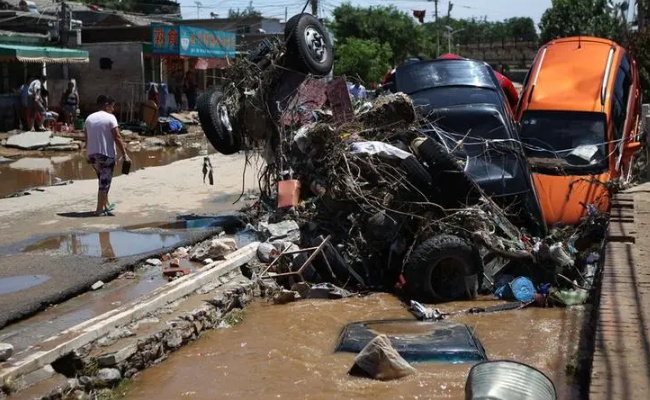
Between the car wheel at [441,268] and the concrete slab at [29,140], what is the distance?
15.0m

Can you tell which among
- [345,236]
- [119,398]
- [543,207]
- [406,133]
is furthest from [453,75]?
[119,398]

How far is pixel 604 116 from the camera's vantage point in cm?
1104

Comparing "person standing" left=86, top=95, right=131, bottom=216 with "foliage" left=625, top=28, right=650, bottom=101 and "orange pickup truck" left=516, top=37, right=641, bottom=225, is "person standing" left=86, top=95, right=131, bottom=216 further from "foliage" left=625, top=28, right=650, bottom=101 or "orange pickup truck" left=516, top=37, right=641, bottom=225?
"foliage" left=625, top=28, right=650, bottom=101

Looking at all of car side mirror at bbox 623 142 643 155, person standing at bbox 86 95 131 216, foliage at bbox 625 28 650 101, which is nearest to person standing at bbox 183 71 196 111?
foliage at bbox 625 28 650 101

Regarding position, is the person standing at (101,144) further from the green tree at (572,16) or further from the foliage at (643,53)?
the green tree at (572,16)

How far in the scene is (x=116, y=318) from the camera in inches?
248

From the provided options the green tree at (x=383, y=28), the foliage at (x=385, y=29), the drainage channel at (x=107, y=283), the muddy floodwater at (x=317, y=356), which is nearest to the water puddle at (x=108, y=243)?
the drainage channel at (x=107, y=283)

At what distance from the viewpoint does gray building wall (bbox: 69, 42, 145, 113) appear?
28.7m

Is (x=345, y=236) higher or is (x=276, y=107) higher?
(x=276, y=107)

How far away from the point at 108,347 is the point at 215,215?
5.34 m

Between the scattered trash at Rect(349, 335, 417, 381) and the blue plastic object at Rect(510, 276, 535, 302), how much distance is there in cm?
247

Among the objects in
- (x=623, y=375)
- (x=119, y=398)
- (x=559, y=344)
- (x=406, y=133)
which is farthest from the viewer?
(x=406, y=133)

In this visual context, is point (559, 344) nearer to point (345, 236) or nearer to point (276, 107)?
point (345, 236)

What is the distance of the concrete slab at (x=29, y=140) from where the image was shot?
20328mm
